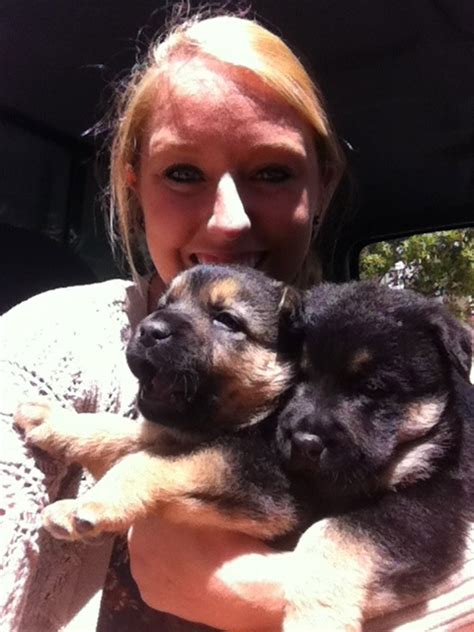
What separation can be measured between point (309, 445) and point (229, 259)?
2.90 feet

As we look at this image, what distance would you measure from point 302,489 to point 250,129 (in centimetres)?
113

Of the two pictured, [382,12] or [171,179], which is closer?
[171,179]

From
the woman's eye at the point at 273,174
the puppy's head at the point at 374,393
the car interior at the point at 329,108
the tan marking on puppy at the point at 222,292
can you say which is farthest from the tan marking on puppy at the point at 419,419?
the car interior at the point at 329,108

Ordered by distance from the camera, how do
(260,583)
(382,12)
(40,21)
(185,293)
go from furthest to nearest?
(40,21) → (382,12) → (185,293) → (260,583)

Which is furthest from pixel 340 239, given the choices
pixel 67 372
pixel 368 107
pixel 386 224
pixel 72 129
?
pixel 67 372

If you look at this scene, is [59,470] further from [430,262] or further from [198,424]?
[430,262]

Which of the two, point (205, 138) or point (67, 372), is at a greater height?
point (205, 138)

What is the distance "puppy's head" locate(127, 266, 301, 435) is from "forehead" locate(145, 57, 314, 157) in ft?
1.47

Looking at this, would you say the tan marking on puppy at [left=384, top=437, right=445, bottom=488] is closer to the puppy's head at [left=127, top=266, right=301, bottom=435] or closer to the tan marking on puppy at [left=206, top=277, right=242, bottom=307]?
the puppy's head at [left=127, top=266, right=301, bottom=435]

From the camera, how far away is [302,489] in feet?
6.51

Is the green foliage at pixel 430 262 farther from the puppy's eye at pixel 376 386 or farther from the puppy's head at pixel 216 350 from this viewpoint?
the puppy's eye at pixel 376 386

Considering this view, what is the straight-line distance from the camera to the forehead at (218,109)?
2.40m

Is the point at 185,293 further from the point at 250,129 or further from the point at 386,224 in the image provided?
the point at 386,224

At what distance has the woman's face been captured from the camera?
2410 millimetres
